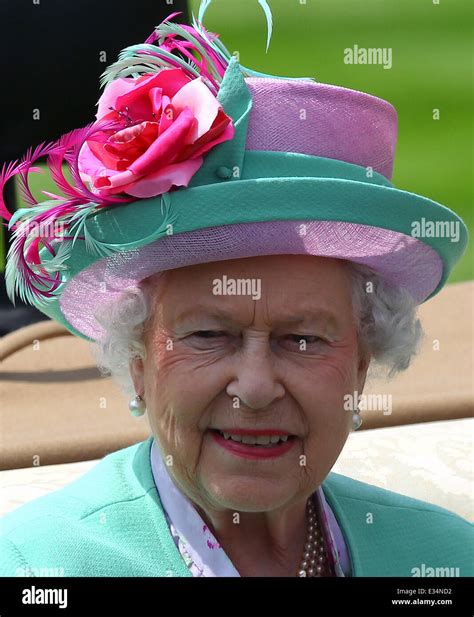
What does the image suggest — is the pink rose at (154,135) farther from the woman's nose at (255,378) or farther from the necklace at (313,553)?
the necklace at (313,553)

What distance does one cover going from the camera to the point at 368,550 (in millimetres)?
2203

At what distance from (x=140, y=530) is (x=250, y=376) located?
45cm

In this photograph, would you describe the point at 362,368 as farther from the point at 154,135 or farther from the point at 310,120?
the point at 154,135

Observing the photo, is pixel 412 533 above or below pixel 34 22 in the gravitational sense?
below

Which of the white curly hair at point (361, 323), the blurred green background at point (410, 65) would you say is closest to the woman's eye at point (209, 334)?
the white curly hair at point (361, 323)

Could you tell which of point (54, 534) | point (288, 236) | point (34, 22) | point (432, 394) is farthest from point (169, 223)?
point (34, 22)

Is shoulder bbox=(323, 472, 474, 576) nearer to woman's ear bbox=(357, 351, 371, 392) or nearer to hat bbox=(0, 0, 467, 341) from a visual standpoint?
woman's ear bbox=(357, 351, 371, 392)

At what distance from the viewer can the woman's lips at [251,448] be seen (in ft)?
6.04

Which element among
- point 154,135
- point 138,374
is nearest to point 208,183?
point 154,135

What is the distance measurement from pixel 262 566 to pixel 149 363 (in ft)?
1.75

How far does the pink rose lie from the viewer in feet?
5.76
